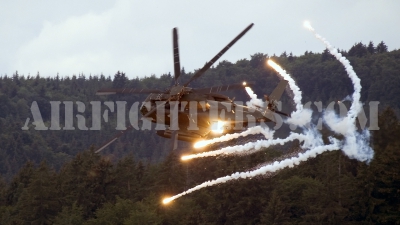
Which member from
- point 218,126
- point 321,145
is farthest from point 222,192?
point 218,126

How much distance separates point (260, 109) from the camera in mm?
50906

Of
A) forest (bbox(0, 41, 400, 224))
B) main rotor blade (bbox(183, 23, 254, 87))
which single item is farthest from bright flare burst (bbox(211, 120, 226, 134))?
forest (bbox(0, 41, 400, 224))

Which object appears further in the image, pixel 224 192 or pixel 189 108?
pixel 224 192

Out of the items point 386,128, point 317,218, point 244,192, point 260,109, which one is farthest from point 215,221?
point 260,109

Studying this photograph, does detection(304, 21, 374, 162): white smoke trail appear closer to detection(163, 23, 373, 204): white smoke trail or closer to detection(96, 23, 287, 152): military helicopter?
detection(163, 23, 373, 204): white smoke trail

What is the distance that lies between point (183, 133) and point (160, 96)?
228cm

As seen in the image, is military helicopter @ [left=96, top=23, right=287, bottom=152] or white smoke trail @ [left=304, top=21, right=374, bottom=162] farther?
white smoke trail @ [left=304, top=21, right=374, bottom=162]

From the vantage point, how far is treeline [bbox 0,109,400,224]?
83.8 metres

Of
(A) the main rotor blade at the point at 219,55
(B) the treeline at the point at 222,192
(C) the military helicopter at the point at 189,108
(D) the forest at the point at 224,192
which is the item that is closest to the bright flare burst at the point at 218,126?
(C) the military helicopter at the point at 189,108

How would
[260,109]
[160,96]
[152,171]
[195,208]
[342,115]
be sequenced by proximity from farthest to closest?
1. [152,171]
2. [195,208]
3. [342,115]
4. [260,109]
5. [160,96]

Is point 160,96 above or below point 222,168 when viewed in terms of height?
above

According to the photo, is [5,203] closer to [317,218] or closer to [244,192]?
[244,192]

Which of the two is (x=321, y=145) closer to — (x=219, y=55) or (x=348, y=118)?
(x=348, y=118)

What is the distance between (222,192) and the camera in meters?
95.8
